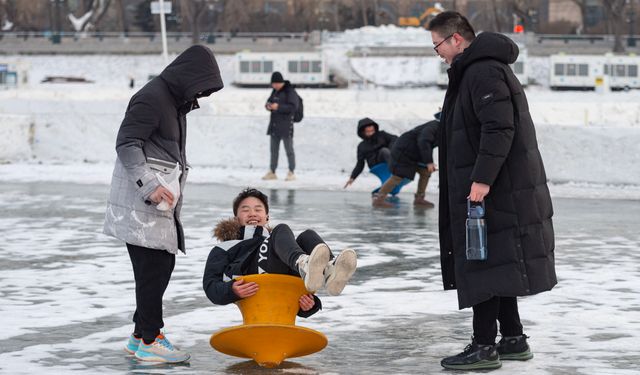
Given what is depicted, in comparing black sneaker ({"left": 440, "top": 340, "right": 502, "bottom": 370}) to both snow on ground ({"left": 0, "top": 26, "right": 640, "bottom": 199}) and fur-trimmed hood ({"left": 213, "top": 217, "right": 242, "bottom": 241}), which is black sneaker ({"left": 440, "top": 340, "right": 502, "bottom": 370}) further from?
snow on ground ({"left": 0, "top": 26, "right": 640, "bottom": 199})

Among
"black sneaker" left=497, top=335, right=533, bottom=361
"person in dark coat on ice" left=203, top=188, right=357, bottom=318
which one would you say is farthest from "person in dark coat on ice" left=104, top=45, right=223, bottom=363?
"black sneaker" left=497, top=335, right=533, bottom=361

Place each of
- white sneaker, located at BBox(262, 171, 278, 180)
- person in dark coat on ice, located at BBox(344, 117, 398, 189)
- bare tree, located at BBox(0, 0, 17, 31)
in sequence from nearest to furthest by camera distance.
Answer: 1. person in dark coat on ice, located at BBox(344, 117, 398, 189)
2. white sneaker, located at BBox(262, 171, 278, 180)
3. bare tree, located at BBox(0, 0, 17, 31)

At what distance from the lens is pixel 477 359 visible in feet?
22.8

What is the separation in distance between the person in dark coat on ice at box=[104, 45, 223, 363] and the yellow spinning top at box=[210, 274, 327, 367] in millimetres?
460

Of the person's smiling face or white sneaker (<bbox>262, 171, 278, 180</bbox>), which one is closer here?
the person's smiling face

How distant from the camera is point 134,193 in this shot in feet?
23.4

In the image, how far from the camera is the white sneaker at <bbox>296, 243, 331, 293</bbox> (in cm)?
658

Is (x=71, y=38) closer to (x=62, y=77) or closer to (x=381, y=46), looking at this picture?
(x=62, y=77)

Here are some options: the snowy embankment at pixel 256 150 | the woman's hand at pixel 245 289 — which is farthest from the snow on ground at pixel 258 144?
the woman's hand at pixel 245 289

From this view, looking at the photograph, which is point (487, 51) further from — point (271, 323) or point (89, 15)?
point (89, 15)

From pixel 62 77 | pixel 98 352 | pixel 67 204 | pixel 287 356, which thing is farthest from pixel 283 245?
pixel 62 77

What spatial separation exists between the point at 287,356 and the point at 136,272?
0.88m

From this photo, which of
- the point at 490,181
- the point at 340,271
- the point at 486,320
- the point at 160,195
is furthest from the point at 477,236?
the point at 160,195

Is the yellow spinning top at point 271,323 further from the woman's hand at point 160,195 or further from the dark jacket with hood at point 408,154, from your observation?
the dark jacket with hood at point 408,154
